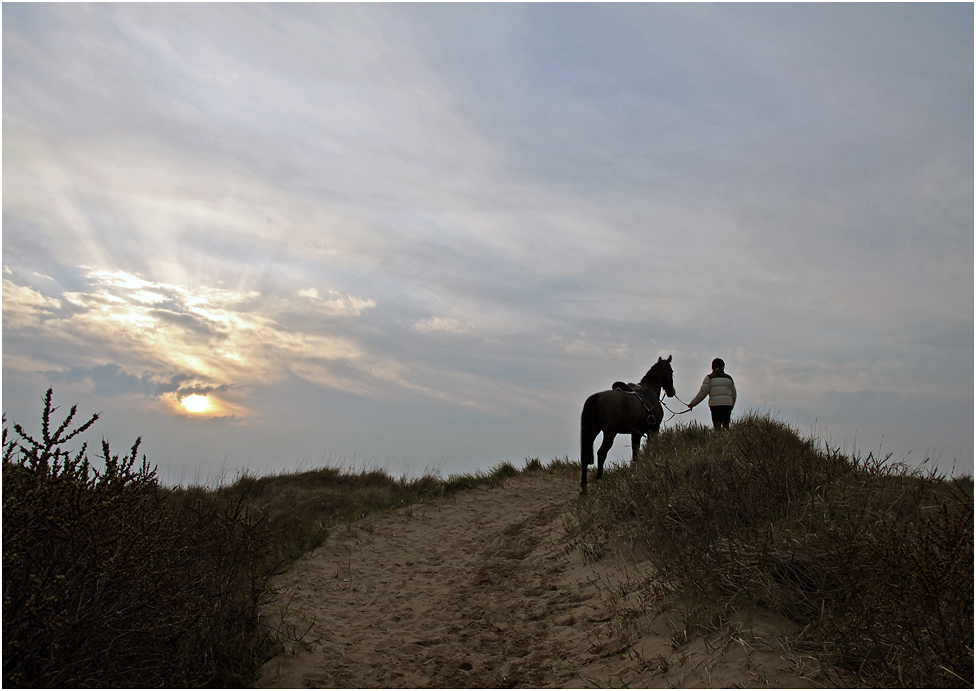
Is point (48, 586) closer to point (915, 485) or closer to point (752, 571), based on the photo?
point (752, 571)

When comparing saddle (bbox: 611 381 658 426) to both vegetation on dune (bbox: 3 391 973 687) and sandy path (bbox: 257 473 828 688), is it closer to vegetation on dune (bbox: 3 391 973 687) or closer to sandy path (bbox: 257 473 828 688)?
sandy path (bbox: 257 473 828 688)

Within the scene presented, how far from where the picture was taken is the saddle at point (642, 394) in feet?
39.1

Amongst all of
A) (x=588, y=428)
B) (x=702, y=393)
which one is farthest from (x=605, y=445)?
(x=702, y=393)

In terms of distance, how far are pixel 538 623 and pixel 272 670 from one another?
261 centimetres

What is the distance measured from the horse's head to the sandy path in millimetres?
4277

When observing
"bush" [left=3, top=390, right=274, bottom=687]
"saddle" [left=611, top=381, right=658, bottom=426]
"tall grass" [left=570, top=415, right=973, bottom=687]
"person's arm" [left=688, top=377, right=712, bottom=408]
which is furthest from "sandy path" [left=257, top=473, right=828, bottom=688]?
"person's arm" [left=688, top=377, right=712, bottom=408]

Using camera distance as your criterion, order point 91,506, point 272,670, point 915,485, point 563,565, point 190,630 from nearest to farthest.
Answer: point 91,506
point 190,630
point 272,670
point 915,485
point 563,565

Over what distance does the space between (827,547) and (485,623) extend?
11.7 feet

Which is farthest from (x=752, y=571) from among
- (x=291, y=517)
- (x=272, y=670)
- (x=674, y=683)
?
(x=291, y=517)

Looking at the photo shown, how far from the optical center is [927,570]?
11.5ft

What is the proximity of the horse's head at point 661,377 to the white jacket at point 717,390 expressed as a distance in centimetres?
98

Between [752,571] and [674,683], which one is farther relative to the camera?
[752,571]

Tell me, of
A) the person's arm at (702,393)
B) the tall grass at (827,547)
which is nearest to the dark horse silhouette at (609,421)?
the person's arm at (702,393)

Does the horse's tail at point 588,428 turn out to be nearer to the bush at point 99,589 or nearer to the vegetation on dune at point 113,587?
the vegetation on dune at point 113,587
